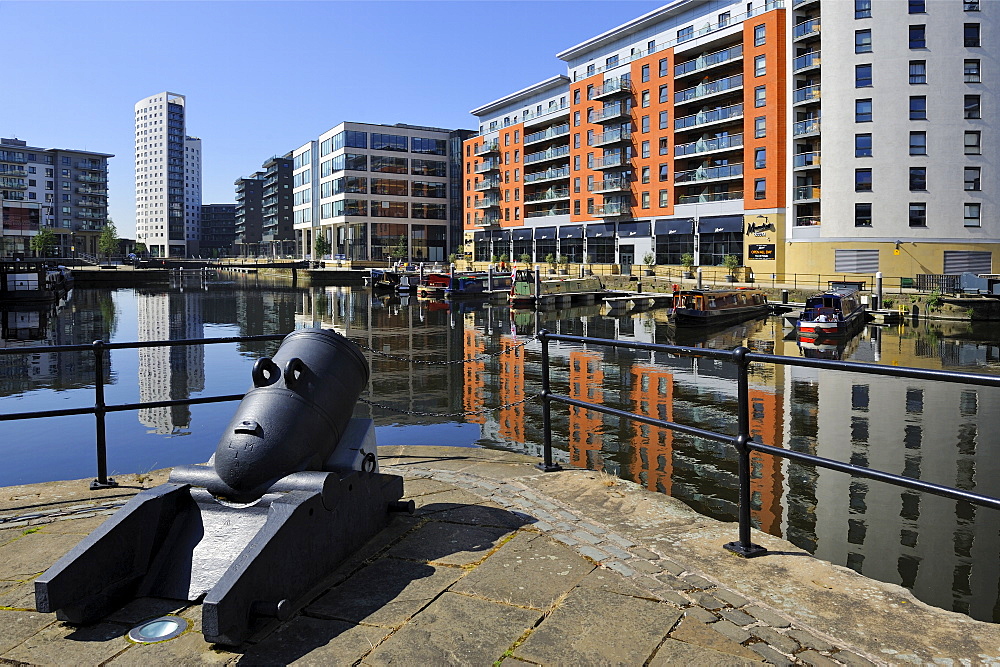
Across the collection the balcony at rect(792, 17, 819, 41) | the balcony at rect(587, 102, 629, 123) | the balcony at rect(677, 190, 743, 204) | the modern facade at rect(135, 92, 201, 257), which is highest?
the modern facade at rect(135, 92, 201, 257)

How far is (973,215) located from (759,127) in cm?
1554

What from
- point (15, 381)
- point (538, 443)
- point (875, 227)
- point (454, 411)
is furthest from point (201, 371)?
point (875, 227)

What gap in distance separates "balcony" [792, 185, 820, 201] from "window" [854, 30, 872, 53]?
9.35 meters

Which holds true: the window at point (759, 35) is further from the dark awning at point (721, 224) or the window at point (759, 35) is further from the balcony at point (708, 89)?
the dark awning at point (721, 224)

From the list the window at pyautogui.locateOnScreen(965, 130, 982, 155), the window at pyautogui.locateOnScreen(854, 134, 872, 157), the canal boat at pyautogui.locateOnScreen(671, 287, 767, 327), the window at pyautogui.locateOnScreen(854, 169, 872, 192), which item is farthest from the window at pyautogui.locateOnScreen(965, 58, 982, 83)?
the canal boat at pyautogui.locateOnScreen(671, 287, 767, 327)

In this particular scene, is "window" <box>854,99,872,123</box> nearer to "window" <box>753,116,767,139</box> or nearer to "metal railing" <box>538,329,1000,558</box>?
"window" <box>753,116,767,139</box>

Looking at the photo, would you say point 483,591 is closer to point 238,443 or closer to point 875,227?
point 238,443

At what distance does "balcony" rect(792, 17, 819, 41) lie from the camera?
52156 mm


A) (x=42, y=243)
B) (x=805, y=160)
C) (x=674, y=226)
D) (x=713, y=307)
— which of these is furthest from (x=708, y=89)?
(x=42, y=243)

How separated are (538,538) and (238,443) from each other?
5.98ft

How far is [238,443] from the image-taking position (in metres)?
3.90

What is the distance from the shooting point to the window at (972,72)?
1929 inches

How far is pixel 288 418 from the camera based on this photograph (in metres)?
4.00

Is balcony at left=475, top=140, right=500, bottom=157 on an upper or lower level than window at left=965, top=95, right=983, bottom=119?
upper
